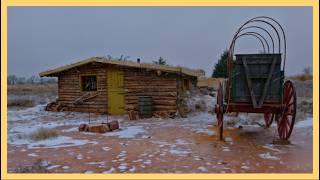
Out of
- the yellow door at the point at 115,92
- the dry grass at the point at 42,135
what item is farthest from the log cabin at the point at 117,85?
the dry grass at the point at 42,135

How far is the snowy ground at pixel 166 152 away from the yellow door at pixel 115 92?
5.60 meters

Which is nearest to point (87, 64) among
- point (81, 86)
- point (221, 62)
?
point (81, 86)

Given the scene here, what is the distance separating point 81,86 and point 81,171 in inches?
443

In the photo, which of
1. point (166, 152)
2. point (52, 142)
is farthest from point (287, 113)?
point (52, 142)

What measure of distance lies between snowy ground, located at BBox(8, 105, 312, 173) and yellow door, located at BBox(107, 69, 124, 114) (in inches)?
220

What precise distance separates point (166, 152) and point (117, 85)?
8.80 meters

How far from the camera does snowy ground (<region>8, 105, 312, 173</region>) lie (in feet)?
16.7

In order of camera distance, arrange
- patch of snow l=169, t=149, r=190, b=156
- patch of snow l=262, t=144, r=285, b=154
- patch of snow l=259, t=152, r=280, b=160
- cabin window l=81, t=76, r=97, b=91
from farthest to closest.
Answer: cabin window l=81, t=76, r=97, b=91 → patch of snow l=262, t=144, r=285, b=154 → patch of snow l=169, t=149, r=190, b=156 → patch of snow l=259, t=152, r=280, b=160

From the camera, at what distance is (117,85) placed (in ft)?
47.9

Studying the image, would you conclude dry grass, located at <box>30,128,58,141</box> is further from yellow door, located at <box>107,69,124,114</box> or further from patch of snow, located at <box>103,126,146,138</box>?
yellow door, located at <box>107,69,124,114</box>

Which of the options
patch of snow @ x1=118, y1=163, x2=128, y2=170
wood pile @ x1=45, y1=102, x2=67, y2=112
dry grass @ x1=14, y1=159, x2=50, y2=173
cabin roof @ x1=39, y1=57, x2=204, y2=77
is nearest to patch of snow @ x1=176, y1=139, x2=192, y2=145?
patch of snow @ x1=118, y1=163, x2=128, y2=170

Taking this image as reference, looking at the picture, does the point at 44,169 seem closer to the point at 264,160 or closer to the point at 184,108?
the point at 264,160

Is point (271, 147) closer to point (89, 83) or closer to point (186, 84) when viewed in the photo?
point (186, 84)

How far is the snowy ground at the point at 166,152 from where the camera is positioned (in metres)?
5.09
